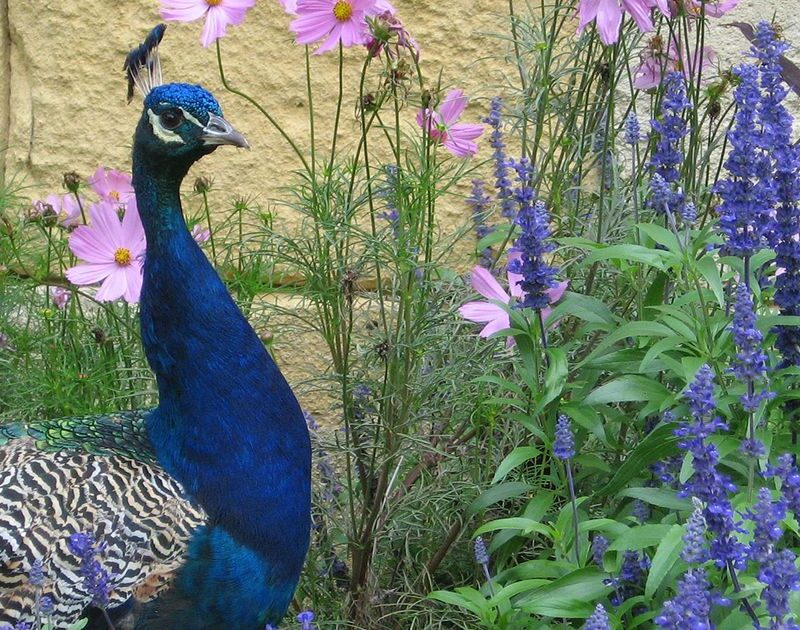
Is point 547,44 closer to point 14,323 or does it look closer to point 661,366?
point 661,366

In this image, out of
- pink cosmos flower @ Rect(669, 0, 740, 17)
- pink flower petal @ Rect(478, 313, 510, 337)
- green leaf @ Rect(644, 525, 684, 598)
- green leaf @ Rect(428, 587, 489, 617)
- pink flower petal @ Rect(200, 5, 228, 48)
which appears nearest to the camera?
green leaf @ Rect(644, 525, 684, 598)

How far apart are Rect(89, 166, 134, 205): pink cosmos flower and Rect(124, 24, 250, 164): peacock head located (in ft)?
Answer: 1.84

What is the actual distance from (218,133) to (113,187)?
30.7 inches

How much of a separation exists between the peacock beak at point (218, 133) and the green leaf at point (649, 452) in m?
0.85

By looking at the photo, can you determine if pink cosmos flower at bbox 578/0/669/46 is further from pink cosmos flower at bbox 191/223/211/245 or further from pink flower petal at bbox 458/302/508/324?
pink cosmos flower at bbox 191/223/211/245

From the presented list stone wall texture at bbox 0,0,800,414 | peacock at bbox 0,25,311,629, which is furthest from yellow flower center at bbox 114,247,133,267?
stone wall texture at bbox 0,0,800,414

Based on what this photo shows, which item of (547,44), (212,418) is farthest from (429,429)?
(547,44)

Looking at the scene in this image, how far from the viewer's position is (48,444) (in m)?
2.52

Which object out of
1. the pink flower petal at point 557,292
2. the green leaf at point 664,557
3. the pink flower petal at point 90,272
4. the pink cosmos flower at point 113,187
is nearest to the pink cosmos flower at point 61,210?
the pink cosmos flower at point 113,187

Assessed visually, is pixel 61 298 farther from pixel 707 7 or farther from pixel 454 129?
pixel 707 7

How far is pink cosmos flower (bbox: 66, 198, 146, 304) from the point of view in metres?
2.84

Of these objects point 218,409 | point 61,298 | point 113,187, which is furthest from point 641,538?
point 61,298

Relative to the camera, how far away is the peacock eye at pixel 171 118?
247cm

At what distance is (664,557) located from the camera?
74.9 inches
